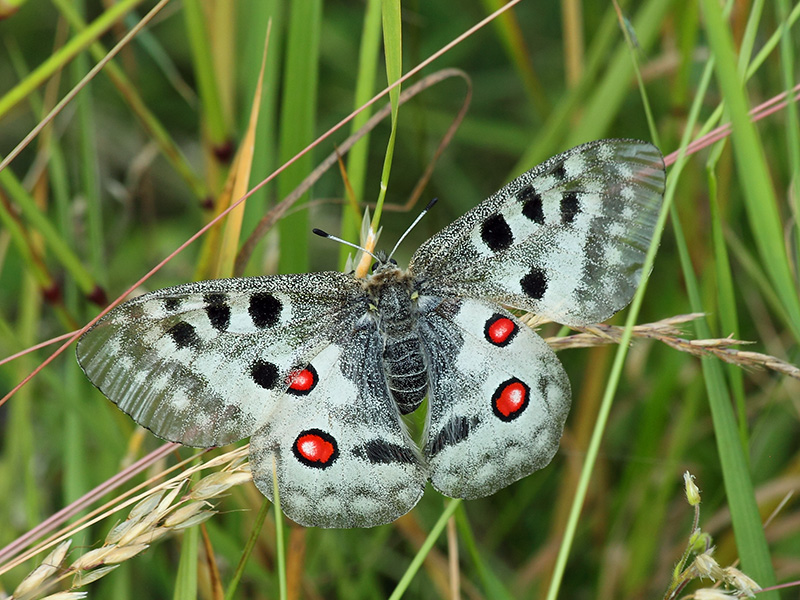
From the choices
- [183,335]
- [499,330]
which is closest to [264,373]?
[183,335]

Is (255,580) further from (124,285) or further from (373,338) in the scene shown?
(124,285)

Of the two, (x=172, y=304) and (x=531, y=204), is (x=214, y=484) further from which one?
(x=531, y=204)

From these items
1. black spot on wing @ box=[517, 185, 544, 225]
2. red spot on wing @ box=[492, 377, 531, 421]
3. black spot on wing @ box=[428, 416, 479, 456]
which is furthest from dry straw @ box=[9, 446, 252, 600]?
black spot on wing @ box=[517, 185, 544, 225]

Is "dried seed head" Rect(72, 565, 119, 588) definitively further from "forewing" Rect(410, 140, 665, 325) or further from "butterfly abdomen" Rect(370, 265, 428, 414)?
"forewing" Rect(410, 140, 665, 325)

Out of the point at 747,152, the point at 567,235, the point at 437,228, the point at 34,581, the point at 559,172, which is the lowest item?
the point at 437,228

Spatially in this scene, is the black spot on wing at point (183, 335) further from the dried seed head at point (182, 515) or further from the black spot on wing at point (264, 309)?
the dried seed head at point (182, 515)
